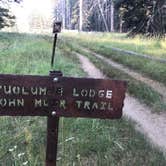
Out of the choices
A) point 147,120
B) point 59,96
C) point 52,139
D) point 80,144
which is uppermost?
point 59,96

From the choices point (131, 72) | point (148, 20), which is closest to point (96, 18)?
point (148, 20)

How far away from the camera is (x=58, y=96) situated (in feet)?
12.8

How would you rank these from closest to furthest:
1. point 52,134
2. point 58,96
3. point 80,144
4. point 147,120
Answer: point 58,96 < point 52,134 < point 80,144 < point 147,120

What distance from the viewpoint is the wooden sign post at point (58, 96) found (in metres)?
3.85

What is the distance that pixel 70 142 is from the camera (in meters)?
5.48

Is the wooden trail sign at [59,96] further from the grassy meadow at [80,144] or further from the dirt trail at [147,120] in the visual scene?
the dirt trail at [147,120]

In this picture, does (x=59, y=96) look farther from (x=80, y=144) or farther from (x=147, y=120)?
(x=147, y=120)

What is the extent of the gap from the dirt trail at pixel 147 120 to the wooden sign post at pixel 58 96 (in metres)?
2.08

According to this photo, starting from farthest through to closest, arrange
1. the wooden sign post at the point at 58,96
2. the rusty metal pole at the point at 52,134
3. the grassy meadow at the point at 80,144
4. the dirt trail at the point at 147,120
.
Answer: the dirt trail at the point at 147,120 → the grassy meadow at the point at 80,144 → the rusty metal pole at the point at 52,134 → the wooden sign post at the point at 58,96

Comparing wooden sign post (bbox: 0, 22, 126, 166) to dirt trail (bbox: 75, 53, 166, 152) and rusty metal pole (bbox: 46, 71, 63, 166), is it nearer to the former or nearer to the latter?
rusty metal pole (bbox: 46, 71, 63, 166)

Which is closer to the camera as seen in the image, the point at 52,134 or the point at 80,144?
the point at 52,134

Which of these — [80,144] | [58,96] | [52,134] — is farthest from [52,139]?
[80,144]

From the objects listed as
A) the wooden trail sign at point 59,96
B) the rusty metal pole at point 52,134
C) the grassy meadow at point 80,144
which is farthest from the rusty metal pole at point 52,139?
the grassy meadow at point 80,144

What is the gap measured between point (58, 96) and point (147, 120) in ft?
12.6
